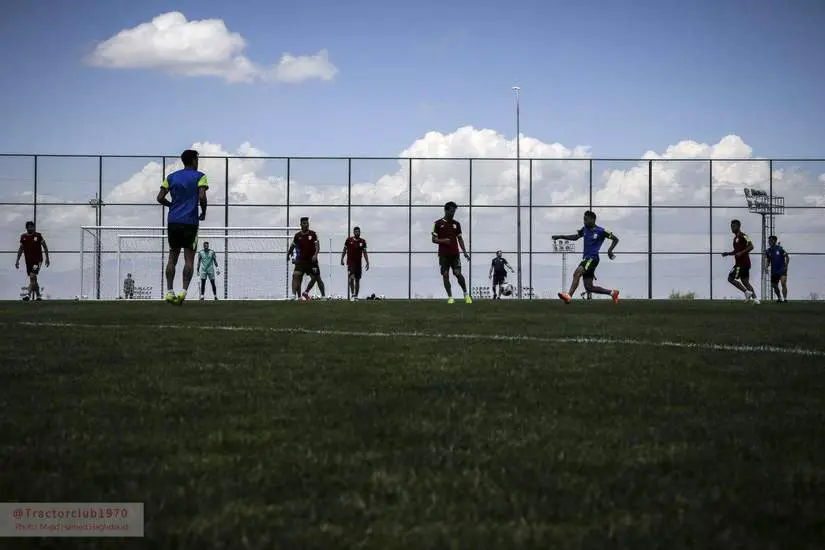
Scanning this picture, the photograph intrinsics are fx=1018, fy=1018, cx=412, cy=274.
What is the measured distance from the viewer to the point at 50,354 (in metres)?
7.58

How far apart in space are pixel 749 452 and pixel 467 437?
1.13 meters

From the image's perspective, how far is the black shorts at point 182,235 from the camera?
49.0 ft

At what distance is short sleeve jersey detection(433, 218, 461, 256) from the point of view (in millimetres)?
21312

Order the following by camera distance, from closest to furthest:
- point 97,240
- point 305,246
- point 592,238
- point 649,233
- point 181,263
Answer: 1. point 592,238
2. point 305,246
3. point 181,263
4. point 97,240
5. point 649,233

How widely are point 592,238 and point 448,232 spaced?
10.2 ft

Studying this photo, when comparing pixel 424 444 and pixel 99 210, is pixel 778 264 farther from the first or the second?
pixel 424 444

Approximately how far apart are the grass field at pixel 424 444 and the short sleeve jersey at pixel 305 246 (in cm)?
1574

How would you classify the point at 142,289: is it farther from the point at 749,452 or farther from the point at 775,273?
the point at 749,452

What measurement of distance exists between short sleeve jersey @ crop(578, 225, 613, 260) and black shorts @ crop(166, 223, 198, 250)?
8.01 metres

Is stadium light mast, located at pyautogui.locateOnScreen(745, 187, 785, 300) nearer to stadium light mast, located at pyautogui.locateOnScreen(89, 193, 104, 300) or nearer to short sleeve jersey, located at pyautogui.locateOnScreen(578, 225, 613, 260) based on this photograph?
short sleeve jersey, located at pyautogui.locateOnScreen(578, 225, 613, 260)

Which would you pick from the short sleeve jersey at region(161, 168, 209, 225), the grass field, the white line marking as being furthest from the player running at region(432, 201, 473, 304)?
the grass field

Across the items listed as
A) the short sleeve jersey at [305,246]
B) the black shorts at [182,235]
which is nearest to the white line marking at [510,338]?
the black shorts at [182,235]

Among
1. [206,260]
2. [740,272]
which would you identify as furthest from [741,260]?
[206,260]

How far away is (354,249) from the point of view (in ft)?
91.0
